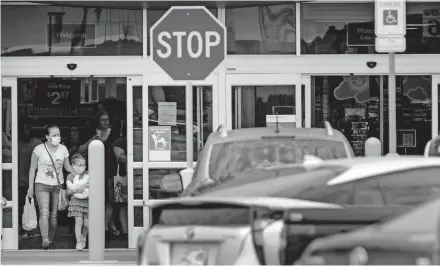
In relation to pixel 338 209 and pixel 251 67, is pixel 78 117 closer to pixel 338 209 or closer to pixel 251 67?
pixel 251 67

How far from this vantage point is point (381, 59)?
16.9 meters

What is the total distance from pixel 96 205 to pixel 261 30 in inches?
189

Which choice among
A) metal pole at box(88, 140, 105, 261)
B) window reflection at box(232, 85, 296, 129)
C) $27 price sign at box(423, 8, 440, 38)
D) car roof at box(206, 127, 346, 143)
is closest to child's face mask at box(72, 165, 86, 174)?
window reflection at box(232, 85, 296, 129)

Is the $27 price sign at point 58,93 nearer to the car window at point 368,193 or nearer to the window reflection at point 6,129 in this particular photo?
the window reflection at point 6,129

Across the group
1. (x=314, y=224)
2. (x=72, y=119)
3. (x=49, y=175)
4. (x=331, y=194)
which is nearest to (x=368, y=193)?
(x=331, y=194)

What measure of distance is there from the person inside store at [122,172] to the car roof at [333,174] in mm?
8529

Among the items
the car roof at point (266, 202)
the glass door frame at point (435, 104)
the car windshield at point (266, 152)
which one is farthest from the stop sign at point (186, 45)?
the glass door frame at point (435, 104)

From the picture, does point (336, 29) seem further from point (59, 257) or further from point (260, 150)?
point (260, 150)

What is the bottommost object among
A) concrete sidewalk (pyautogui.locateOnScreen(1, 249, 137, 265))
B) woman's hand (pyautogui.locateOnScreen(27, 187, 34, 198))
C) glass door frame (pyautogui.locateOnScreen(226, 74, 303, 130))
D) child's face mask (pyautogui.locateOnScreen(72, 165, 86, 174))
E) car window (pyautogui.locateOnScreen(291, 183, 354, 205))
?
concrete sidewalk (pyautogui.locateOnScreen(1, 249, 137, 265))

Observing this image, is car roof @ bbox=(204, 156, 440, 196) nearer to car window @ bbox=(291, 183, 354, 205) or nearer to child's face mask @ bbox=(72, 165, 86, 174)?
car window @ bbox=(291, 183, 354, 205)

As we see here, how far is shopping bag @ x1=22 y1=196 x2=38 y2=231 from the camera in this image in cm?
1656

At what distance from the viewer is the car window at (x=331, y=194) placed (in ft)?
24.3

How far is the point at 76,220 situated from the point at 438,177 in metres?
8.87

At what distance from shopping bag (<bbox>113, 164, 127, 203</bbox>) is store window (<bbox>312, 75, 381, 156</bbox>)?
10.1 ft
